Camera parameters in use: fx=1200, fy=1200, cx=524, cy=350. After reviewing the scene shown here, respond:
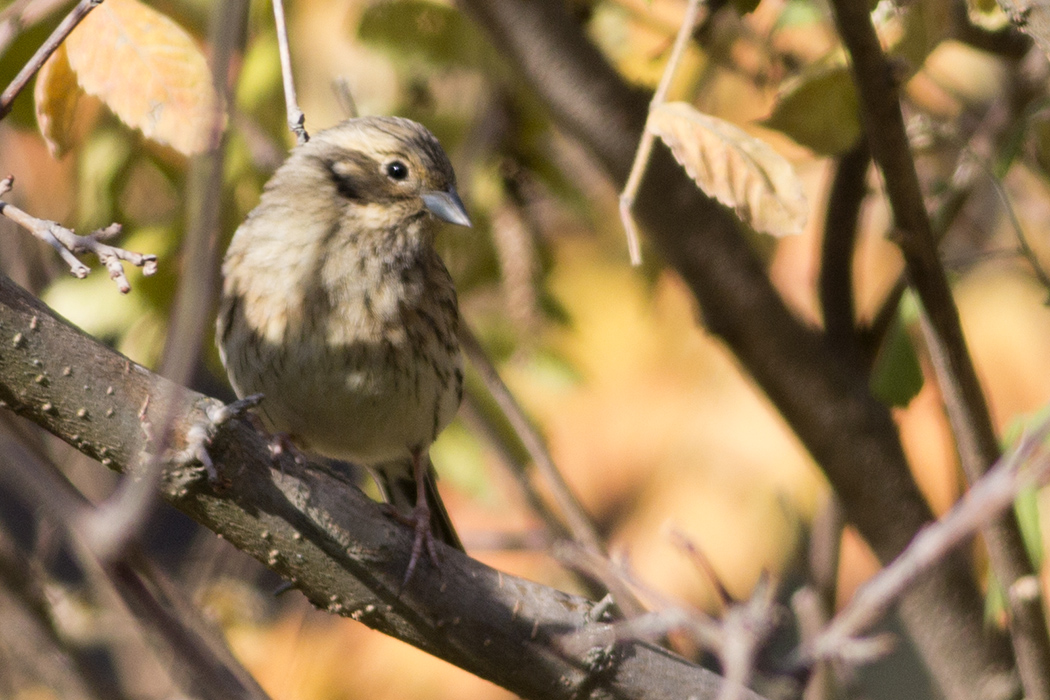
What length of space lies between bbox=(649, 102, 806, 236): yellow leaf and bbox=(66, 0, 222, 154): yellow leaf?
1.98 ft

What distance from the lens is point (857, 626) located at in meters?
1.28

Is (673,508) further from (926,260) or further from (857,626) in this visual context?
(857,626)

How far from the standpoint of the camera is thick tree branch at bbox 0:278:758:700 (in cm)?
149

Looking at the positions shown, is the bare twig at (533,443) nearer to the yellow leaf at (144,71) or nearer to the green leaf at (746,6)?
the green leaf at (746,6)

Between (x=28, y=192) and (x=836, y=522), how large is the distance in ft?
7.48

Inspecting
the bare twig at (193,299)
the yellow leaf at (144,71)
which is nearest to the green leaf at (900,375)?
the yellow leaf at (144,71)

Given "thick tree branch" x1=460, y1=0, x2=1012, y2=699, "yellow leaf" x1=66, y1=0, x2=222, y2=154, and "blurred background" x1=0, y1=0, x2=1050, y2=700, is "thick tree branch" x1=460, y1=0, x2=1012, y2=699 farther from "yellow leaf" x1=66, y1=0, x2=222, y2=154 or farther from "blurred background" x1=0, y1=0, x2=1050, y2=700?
"yellow leaf" x1=66, y1=0, x2=222, y2=154

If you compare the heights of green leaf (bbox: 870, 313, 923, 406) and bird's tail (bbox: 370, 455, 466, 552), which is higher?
green leaf (bbox: 870, 313, 923, 406)

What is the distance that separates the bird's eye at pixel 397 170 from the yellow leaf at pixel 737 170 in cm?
116

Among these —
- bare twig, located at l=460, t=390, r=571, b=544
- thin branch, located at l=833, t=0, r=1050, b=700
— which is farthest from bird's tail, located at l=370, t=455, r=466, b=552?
thin branch, located at l=833, t=0, r=1050, b=700

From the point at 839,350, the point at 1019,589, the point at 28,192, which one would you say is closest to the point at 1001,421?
the point at 839,350

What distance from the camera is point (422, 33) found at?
2.41m

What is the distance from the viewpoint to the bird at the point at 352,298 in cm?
246

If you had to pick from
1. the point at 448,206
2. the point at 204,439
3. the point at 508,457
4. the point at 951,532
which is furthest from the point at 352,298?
the point at 951,532
